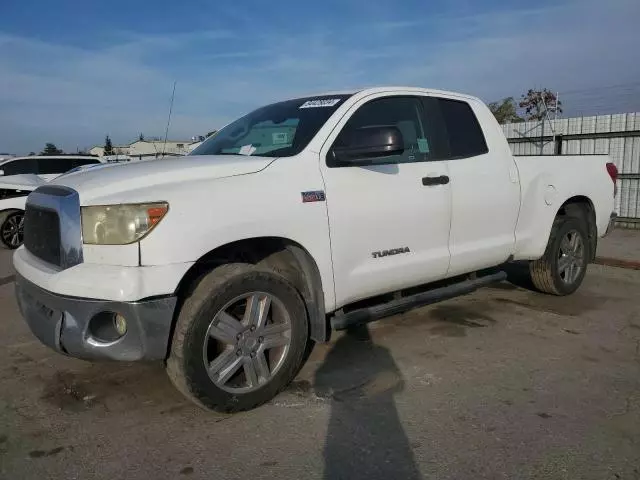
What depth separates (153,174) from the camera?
10.3 ft

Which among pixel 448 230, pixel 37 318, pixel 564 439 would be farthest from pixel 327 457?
pixel 448 230

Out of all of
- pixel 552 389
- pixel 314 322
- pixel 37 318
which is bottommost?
pixel 552 389

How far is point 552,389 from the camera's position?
3.62 m

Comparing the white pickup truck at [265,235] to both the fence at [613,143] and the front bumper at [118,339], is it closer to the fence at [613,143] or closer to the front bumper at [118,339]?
the front bumper at [118,339]

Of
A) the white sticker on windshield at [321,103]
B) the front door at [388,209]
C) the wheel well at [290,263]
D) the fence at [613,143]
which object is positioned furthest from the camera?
the fence at [613,143]

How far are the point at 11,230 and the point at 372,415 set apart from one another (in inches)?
398

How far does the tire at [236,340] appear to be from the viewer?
305 centimetres

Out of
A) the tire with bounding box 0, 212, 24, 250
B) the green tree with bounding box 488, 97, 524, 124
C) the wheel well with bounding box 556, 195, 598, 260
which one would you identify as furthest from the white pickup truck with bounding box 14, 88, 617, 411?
the green tree with bounding box 488, 97, 524, 124

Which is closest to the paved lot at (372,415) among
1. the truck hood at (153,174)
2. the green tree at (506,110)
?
the truck hood at (153,174)

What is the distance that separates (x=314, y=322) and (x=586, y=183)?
3.62m

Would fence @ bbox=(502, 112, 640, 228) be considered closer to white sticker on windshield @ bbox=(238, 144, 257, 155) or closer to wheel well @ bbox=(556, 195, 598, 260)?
wheel well @ bbox=(556, 195, 598, 260)

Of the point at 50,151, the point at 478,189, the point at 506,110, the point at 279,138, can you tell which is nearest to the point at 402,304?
the point at 478,189

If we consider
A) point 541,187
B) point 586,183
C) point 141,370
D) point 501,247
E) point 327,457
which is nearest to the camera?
point 327,457

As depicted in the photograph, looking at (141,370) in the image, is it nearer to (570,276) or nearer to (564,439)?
(564,439)
